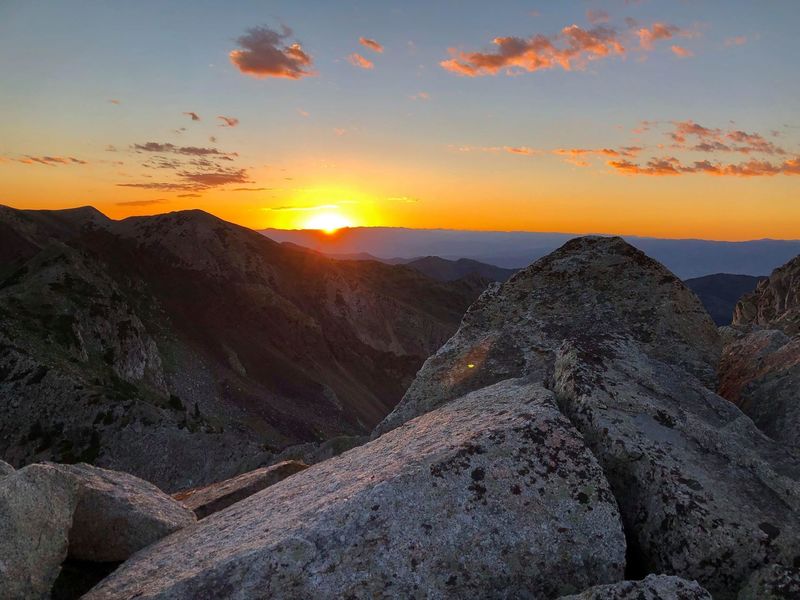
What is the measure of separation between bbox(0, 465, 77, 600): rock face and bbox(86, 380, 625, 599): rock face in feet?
2.84

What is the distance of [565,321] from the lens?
1359 centimetres

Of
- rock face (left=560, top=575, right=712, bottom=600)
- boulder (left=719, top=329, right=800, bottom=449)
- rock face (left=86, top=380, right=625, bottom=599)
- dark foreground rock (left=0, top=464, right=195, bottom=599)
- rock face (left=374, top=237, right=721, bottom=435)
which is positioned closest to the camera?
rock face (left=560, top=575, right=712, bottom=600)

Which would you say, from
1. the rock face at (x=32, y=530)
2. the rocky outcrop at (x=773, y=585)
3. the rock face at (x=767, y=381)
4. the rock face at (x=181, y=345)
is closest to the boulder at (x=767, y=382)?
the rock face at (x=767, y=381)

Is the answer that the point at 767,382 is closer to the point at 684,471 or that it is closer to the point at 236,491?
the point at 684,471

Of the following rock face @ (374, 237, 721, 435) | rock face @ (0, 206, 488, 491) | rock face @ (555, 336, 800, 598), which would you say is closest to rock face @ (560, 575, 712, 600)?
rock face @ (555, 336, 800, 598)

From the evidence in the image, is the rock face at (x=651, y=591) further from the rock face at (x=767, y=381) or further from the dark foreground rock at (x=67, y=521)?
the dark foreground rock at (x=67, y=521)

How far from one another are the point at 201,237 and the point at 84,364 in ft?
278

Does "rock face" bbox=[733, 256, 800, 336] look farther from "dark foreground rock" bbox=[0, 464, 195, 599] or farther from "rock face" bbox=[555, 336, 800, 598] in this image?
"dark foreground rock" bbox=[0, 464, 195, 599]

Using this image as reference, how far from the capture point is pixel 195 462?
47500 millimetres

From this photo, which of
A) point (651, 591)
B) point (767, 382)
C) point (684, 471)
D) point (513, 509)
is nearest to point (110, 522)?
point (513, 509)

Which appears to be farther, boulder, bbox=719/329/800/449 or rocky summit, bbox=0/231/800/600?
boulder, bbox=719/329/800/449

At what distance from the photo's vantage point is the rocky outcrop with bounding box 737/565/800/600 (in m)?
5.61

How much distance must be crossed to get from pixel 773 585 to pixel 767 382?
609 centimetres

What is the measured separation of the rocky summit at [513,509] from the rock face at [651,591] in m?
0.02
